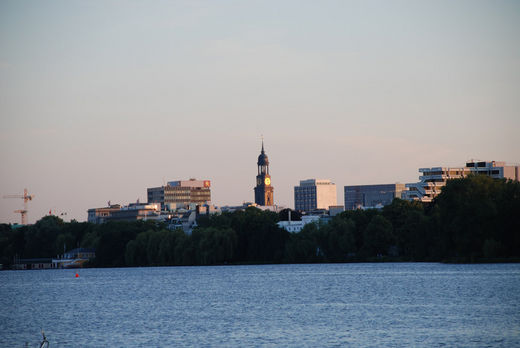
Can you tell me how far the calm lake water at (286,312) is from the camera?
53.2 m

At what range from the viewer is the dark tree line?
387ft

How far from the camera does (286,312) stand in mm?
68500

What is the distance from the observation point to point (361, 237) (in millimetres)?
153500

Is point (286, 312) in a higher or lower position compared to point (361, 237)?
lower

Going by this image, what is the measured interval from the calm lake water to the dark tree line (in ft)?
26.0

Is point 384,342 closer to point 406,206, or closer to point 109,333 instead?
point 109,333

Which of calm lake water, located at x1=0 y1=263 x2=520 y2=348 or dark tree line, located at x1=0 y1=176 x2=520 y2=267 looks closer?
calm lake water, located at x1=0 y1=263 x2=520 y2=348

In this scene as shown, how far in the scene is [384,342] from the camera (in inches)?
1986

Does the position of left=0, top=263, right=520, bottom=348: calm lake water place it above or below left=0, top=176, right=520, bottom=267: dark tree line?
below

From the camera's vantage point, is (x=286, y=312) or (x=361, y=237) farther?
(x=361, y=237)

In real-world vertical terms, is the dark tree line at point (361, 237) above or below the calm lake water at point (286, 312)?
above

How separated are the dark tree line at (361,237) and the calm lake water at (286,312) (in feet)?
26.0

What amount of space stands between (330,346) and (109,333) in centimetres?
1593

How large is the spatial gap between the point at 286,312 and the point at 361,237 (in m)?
86.3
